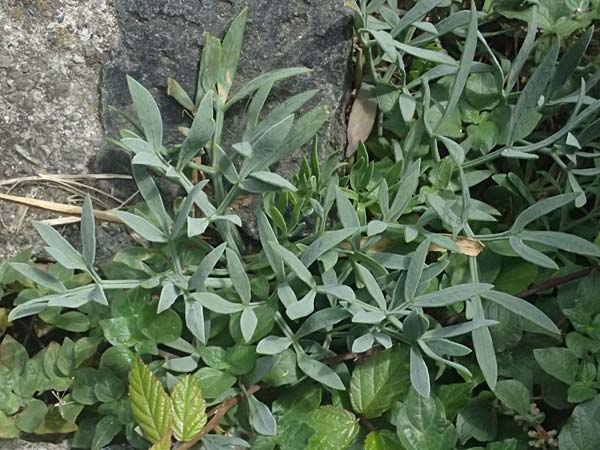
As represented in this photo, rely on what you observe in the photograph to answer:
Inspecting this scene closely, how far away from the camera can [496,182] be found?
5.51 feet

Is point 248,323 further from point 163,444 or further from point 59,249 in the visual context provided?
point 59,249

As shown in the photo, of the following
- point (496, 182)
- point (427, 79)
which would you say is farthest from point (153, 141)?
A: point (496, 182)

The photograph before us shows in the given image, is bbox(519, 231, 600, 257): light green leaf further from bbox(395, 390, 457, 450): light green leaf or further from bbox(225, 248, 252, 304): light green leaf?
bbox(225, 248, 252, 304): light green leaf

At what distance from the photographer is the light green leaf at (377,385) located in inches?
59.7

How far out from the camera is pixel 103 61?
166cm

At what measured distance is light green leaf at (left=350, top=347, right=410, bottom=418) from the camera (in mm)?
1518

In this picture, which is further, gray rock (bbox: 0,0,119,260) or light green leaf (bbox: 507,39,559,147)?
gray rock (bbox: 0,0,119,260)

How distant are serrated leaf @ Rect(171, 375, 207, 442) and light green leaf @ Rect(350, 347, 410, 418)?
30cm

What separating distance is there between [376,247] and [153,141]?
0.48 m

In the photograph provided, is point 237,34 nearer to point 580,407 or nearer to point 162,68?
point 162,68

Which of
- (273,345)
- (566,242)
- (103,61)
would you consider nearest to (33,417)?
(273,345)

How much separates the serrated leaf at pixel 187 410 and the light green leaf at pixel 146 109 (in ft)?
1.48

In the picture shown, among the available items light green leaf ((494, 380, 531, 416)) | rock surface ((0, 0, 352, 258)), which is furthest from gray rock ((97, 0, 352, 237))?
light green leaf ((494, 380, 531, 416))

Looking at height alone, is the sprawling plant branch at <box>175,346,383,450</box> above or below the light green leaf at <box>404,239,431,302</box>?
below
